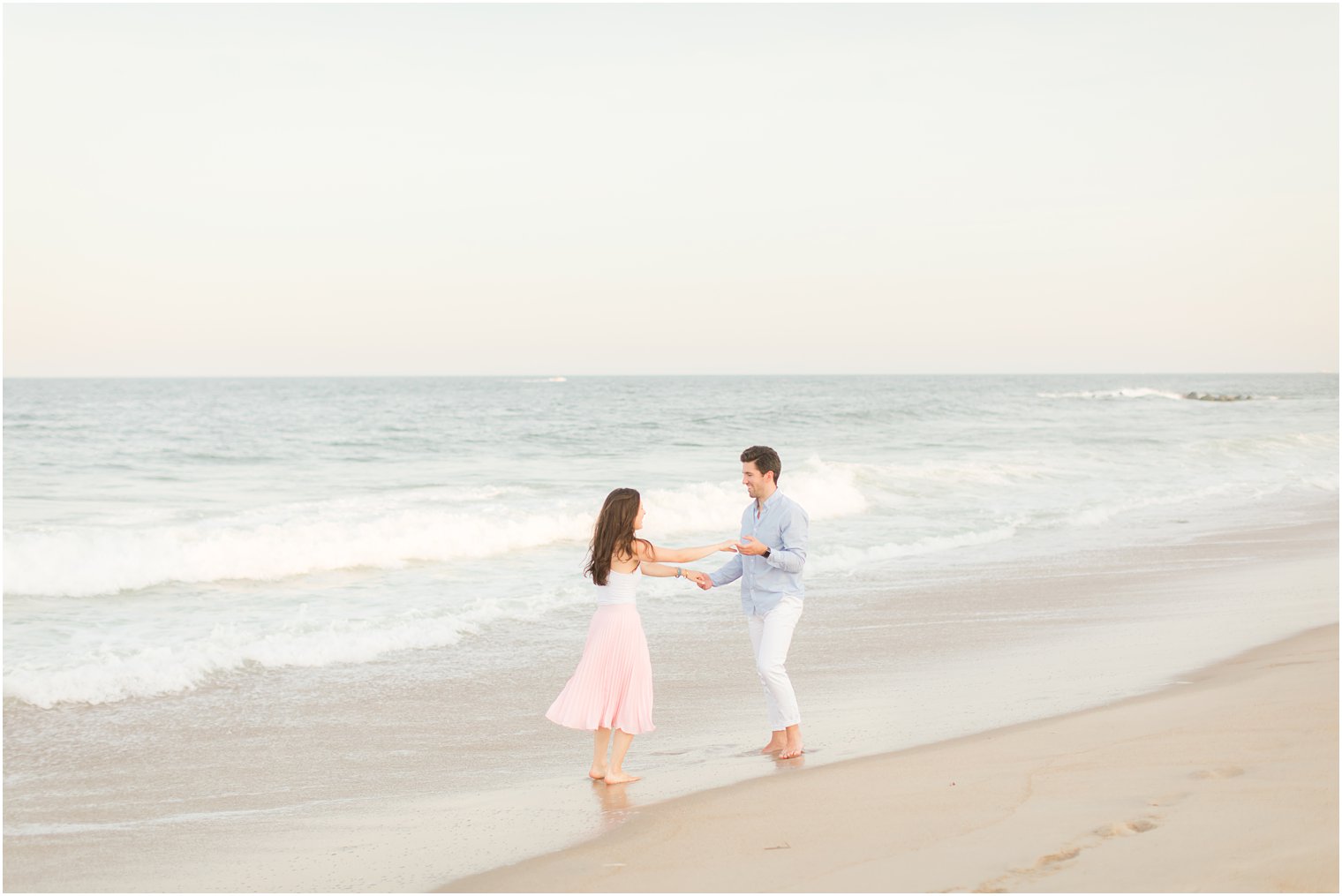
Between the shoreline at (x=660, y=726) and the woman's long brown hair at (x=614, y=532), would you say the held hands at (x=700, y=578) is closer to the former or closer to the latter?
the woman's long brown hair at (x=614, y=532)

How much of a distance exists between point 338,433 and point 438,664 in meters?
31.0

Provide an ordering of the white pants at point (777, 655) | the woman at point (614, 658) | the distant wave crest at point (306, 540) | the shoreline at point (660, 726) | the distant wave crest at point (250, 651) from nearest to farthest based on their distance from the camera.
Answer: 1. the shoreline at point (660, 726)
2. the woman at point (614, 658)
3. the white pants at point (777, 655)
4. the distant wave crest at point (250, 651)
5. the distant wave crest at point (306, 540)

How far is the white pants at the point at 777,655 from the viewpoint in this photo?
6324mm

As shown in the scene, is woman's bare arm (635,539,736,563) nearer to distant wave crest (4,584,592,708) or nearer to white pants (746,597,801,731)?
white pants (746,597,801,731)

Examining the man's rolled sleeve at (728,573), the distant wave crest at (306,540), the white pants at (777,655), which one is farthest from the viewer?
the distant wave crest at (306,540)

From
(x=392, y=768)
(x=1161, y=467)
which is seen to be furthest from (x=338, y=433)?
(x=392, y=768)

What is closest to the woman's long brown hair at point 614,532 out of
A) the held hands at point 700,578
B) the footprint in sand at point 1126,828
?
the held hands at point 700,578

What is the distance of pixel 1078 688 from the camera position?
Result: 7500mm

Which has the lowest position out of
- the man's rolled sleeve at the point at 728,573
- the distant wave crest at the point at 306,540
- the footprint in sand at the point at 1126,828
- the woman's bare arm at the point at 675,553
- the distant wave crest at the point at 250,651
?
the distant wave crest at the point at 250,651

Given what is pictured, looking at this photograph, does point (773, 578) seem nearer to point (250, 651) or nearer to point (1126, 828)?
point (1126, 828)

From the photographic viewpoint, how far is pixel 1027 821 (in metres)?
4.73

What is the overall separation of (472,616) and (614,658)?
15.3ft

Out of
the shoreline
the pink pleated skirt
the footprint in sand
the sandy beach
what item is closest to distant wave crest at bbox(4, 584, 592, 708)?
the shoreline

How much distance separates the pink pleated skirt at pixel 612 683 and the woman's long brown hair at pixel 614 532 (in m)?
0.27
